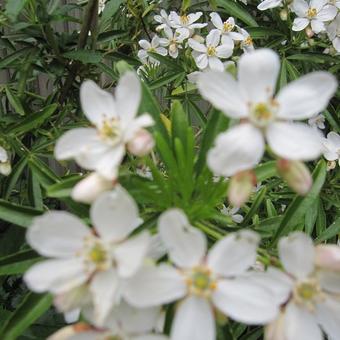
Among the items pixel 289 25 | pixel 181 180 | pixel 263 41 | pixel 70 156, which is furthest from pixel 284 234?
pixel 263 41

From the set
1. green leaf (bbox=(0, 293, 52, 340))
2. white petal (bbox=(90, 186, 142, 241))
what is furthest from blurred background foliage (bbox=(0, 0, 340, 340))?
white petal (bbox=(90, 186, 142, 241))

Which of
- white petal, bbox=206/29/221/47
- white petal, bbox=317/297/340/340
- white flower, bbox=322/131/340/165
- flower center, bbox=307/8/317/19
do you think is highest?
white petal, bbox=317/297/340/340

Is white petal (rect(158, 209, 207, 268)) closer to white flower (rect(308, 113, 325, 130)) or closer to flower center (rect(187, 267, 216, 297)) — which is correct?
flower center (rect(187, 267, 216, 297))

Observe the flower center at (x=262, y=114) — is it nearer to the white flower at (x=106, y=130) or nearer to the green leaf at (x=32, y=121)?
the white flower at (x=106, y=130)

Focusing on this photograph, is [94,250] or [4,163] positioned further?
[4,163]

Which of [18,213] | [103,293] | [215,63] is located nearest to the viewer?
[103,293]

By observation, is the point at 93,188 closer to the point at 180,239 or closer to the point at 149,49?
the point at 180,239

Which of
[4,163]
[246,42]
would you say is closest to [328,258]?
[4,163]
